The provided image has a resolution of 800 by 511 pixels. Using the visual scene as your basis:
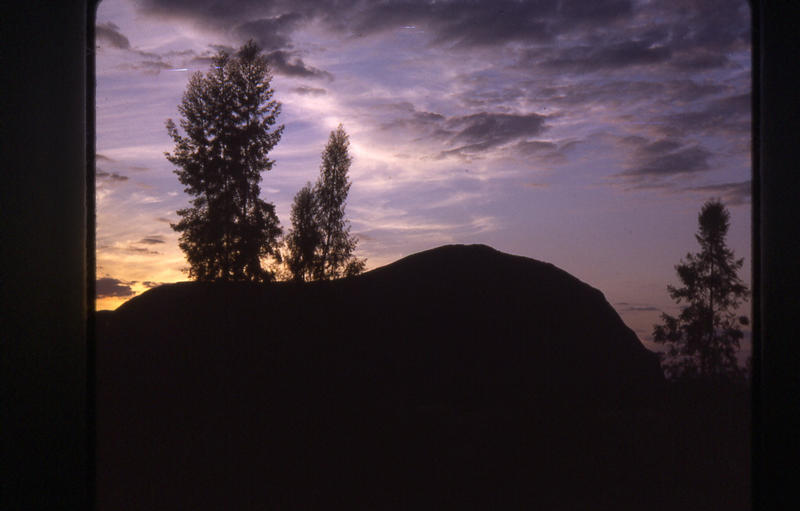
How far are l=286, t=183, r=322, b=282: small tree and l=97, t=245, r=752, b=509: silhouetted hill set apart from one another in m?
3.24

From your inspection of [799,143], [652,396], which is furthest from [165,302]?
[799,143]

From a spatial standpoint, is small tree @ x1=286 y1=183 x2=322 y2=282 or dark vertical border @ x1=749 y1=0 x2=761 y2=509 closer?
dark vertical border @ x1=749 y1=0 x2=761 y2=509

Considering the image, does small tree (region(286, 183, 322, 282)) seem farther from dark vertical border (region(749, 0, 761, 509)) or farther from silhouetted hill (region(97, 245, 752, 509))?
dark vertical border (region(749, 0, 761, 509))

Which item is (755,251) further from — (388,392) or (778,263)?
(388,392)

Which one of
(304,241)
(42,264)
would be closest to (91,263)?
(42,264)

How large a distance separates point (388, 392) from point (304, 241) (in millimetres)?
5980

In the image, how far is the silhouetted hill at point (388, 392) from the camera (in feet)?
23.8

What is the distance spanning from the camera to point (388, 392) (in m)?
8.70

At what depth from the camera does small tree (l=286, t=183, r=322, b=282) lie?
13.1 m

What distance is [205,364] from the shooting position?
8945 millimetres

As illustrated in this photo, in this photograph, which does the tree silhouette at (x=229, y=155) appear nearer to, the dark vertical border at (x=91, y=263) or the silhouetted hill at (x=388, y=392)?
the silhouetted hill at (x=388, y=392)

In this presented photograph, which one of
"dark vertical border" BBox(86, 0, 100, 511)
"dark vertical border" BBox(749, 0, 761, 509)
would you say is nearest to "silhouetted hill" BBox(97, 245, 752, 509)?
"dark vertical border" BBox(86, 0, 100, 511)

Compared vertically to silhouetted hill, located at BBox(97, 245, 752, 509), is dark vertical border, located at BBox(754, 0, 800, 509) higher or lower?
higher

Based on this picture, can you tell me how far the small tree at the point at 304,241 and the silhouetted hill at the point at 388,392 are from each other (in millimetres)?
3243
